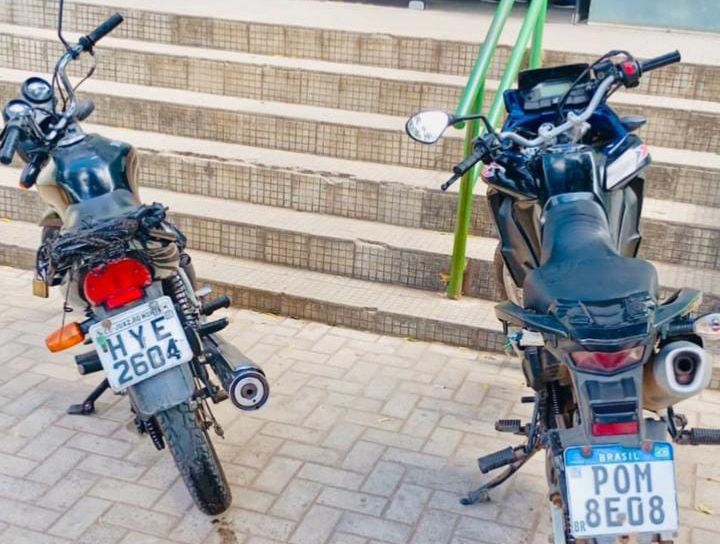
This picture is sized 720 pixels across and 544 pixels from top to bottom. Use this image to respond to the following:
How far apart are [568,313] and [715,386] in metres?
2.30

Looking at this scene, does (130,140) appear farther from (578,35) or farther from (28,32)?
(578,35)

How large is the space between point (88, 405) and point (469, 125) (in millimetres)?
2248

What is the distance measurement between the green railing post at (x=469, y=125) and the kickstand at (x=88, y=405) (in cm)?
188

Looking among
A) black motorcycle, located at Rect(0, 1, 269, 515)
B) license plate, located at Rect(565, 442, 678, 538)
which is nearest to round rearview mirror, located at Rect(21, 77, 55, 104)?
black motorcycle, located at Rect(0, 1, 269, 515)

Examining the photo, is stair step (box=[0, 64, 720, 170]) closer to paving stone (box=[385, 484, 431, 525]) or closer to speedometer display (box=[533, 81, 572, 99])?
speedometer display (box=[533, 81, 572, 99])

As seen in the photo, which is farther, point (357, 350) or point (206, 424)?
point (357, 350)

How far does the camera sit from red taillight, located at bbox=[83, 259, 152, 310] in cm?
319

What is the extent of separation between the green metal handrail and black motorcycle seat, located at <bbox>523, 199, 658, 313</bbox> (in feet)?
5.37

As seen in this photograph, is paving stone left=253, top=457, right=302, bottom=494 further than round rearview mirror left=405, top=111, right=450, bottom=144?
Yes

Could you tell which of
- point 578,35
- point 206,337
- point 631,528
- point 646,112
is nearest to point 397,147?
point 646,112

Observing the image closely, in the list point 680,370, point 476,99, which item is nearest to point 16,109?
point 476,99

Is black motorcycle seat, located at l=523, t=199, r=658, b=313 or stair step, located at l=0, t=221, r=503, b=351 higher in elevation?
black motorcycle seat, located at l=523, t=199, r=658, b=313

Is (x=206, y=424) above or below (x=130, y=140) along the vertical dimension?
below

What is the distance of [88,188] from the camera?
3496 millimetres
